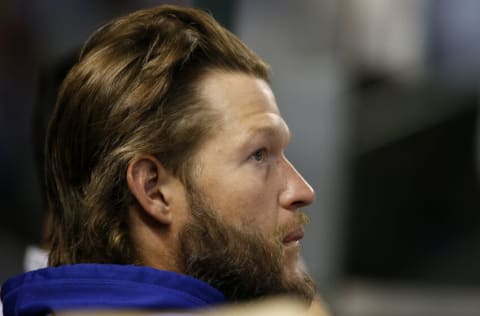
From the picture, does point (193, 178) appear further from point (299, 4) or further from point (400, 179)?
point (400, 179)

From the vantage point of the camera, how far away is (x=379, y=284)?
6301mm

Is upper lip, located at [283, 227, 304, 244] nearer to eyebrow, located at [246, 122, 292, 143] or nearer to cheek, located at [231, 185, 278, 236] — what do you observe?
cheek, located at [231, 185, 278, 236]

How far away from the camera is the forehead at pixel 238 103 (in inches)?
76.6

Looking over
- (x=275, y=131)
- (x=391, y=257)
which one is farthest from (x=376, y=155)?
(x=275, y=131)

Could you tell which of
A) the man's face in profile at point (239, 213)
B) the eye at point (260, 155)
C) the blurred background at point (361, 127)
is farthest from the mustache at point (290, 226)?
the blurred background at point (361, 127)

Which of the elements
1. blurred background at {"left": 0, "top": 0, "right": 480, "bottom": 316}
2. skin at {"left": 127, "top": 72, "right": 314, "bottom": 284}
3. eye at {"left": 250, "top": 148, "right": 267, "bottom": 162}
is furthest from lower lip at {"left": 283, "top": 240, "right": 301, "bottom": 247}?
blurred background at {"left": 0, "top": 0, "right": 480, "bottom": 316}

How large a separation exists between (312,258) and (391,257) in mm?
1389

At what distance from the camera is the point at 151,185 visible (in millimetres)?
1937

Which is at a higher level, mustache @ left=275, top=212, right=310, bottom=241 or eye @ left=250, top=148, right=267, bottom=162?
eye @ left=250, top=148, right=267, bottom=162

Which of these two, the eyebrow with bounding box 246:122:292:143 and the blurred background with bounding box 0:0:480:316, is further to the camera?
the blurred background with bounding box 0:0:480:316

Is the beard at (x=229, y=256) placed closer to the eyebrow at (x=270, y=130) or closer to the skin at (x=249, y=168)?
the skin at (x=249, y=168)

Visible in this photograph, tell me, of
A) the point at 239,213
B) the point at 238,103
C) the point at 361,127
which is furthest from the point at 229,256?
the point at 361,127

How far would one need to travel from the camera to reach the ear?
1.92 m

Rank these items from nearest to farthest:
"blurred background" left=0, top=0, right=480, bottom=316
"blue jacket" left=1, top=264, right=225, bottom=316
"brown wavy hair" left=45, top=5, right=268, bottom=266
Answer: "blue jacket" left=1, top=264, right=225, bottom=316, "brown wavy hair" left=45, top=5, right=268, bottom=266, "blurred background" left=0, top=0, right=480, bottom=316
